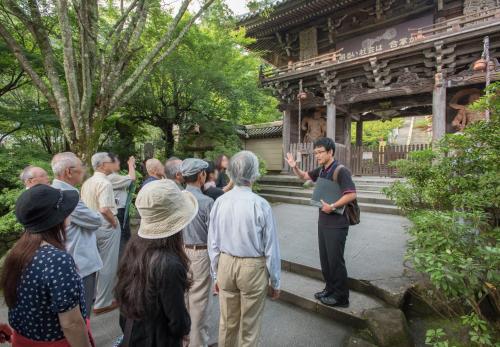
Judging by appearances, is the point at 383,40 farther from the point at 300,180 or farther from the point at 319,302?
the point at 319,302

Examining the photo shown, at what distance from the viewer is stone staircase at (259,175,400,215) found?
7.06 m

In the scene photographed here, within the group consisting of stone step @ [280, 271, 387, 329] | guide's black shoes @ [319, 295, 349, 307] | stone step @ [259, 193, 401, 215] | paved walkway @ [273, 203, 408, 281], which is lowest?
stone step @ [280, 271, 387, 329]

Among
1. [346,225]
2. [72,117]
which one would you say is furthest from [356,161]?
[72,117]

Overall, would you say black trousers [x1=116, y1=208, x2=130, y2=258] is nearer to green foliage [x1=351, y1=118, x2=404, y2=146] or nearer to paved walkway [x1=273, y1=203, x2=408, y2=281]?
paved walkway [x1=273, y1=203, x2=408, y2=281]

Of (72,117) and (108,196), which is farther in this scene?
(72,117)

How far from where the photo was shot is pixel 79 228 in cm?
240

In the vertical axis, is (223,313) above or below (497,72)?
below

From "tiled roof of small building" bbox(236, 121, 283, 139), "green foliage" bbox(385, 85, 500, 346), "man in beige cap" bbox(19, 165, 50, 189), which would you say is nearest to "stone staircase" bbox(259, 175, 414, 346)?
"green foliage" bbox(385, 85, 500, 346)

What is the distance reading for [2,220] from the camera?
14.6ft

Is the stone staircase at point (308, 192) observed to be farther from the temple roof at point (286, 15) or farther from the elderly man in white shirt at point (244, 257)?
the temple roof at point (286, 15)

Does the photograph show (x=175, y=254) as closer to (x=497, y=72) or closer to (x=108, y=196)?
(x=108, y=196)

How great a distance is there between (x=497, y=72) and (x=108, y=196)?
10.4 m

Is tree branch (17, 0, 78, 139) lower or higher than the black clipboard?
higher

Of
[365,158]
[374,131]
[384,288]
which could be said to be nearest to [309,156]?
[365,158]
